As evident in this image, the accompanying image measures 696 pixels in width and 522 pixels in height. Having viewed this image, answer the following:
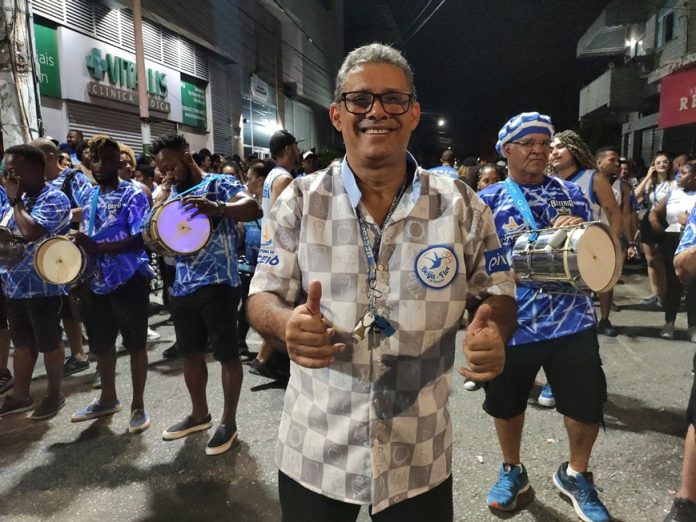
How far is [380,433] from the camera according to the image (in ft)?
4.90

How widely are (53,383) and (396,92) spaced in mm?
4055

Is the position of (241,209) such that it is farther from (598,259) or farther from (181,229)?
(598,259)

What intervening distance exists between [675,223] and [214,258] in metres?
5.49

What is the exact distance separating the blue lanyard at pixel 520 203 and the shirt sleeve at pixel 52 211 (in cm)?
329

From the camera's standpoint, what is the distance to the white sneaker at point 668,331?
5.75 m

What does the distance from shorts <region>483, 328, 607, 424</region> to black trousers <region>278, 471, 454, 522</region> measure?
4.15 feet

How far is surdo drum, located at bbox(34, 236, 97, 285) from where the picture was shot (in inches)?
141

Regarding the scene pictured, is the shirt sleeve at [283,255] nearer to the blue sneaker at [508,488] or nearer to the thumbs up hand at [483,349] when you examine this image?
the thumbs up hand at [483,349]

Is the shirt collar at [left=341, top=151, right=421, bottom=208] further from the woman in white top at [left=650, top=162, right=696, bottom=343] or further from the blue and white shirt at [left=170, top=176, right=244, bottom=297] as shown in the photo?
the woman in white top at [left=650, top=162, right=696, bottom=343]

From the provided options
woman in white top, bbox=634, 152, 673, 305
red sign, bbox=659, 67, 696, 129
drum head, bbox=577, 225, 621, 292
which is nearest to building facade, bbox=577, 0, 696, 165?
red sign, bbox=659, 67, 696, 129

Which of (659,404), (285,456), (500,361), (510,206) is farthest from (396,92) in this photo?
(659,404)

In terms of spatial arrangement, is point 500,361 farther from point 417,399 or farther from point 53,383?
point 53,383

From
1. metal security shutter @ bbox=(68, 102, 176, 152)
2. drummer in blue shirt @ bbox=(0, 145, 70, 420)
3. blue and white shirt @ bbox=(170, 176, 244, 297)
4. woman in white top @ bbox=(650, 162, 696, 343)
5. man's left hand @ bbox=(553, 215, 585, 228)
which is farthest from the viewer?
metal security shutter @ bbox=(68, 102, 176, 152)

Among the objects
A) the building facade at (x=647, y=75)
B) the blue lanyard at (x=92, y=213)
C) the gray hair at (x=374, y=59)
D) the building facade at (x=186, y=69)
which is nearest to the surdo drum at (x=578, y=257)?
the gray hair at (x=374, y=59)
